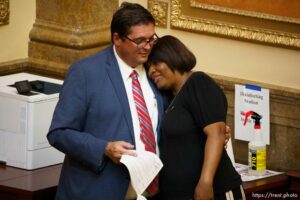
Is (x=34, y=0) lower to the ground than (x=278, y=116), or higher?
higher

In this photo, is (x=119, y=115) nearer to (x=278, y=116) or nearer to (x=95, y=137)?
(x=95, y=137)

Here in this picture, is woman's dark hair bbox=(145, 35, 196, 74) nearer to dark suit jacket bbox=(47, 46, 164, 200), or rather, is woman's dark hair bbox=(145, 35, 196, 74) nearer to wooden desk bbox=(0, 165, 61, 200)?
dark suit jacket bbox=(47, 46, 164, 200)

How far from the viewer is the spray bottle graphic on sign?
174 inches

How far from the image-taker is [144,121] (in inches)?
141

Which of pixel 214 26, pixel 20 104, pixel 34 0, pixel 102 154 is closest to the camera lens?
pixel 102 154

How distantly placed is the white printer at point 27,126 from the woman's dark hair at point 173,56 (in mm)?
893

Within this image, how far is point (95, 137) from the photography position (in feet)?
11.6

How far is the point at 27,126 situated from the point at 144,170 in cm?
99

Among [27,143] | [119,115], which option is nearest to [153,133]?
[119,115]

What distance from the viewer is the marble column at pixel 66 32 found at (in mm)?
4973

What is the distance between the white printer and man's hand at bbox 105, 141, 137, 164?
3.08 feet

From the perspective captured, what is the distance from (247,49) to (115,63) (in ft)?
3.81

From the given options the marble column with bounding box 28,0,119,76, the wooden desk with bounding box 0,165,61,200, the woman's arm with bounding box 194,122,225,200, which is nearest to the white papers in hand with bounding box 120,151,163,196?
the woman's arm with bounding box 194,122,225,200

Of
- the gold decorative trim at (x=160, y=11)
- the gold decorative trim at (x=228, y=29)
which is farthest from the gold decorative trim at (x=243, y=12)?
the gold decorative trim at (x=160, y=11)
